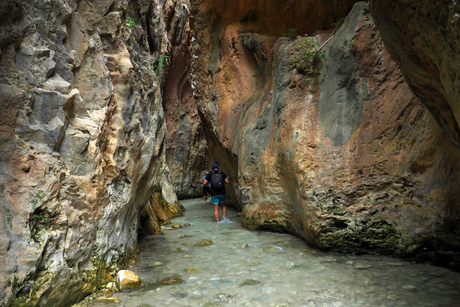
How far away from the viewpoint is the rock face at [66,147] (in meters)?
2.98

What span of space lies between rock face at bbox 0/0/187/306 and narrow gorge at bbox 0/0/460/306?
0.05ft

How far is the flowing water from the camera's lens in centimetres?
365

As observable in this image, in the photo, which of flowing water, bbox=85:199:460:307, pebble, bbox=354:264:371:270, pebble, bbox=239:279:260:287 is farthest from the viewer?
pebble, bbox=354:264:371:270

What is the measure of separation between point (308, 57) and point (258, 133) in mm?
2366

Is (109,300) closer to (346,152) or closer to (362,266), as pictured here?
(362,266)

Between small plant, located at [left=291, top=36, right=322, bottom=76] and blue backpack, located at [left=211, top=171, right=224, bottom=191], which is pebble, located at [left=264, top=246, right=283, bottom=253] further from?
small plant, located at [left=291, top=36, right=322, bottom=76]

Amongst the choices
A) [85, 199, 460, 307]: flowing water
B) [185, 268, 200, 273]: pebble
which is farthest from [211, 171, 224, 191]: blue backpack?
[185, 268, 200, 273]: pebble

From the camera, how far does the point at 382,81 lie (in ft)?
19.9

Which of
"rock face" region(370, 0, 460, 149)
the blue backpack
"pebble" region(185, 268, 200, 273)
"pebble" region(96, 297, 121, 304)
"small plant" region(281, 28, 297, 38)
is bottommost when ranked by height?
"pebble" region(96, 297, 121, 304)

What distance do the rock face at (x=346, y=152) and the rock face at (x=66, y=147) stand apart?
3225 millimetres

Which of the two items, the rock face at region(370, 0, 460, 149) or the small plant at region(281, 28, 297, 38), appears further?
the small plant at region(281, 28, 297, 38)

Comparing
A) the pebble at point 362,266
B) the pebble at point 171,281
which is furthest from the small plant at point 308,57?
the pebble at point 171,281

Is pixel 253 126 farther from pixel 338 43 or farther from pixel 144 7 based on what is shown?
pixel 144 7

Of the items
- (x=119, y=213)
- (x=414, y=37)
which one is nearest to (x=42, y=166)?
(x=119, y=213)
